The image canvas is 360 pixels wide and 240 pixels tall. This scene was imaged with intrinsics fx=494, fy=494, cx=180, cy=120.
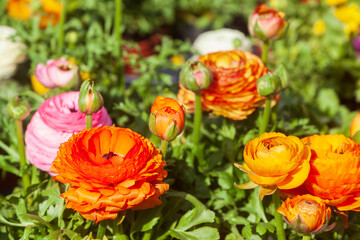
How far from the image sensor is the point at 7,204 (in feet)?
2.59

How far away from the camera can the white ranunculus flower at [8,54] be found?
1323mm

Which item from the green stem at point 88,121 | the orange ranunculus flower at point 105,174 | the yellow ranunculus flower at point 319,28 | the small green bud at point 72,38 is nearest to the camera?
the orange ranunculus flower at point 105,174

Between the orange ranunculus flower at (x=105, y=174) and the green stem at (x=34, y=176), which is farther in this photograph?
the green stem at (x=34, y=176)

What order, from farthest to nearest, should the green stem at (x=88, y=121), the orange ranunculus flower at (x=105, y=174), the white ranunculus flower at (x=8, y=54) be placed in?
the white ranunculus flower at (x=8, y=54) < the green stem at (x=88, y=121) < the orange ranunculus flower at (x=105, y=174)

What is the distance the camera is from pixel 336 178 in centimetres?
62

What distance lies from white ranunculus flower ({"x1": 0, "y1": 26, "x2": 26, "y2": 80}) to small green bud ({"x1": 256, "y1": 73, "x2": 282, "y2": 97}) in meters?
0.78

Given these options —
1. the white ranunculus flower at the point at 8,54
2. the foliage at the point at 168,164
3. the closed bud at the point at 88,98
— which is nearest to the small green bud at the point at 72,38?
the foliage at the point at 168,164

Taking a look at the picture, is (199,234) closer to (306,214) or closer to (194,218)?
(194,218)

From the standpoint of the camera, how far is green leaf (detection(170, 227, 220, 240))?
0.70m

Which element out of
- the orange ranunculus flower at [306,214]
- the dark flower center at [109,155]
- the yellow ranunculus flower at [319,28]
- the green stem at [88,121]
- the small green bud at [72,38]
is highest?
the green stem at [88,121]

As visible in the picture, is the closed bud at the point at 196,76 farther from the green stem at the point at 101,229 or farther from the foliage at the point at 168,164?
the green stem at the point at 101,229

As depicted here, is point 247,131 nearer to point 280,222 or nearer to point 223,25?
point 280,222

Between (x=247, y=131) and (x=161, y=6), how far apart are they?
1485 millimetres

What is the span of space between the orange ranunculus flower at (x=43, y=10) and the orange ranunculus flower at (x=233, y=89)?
82 cm
